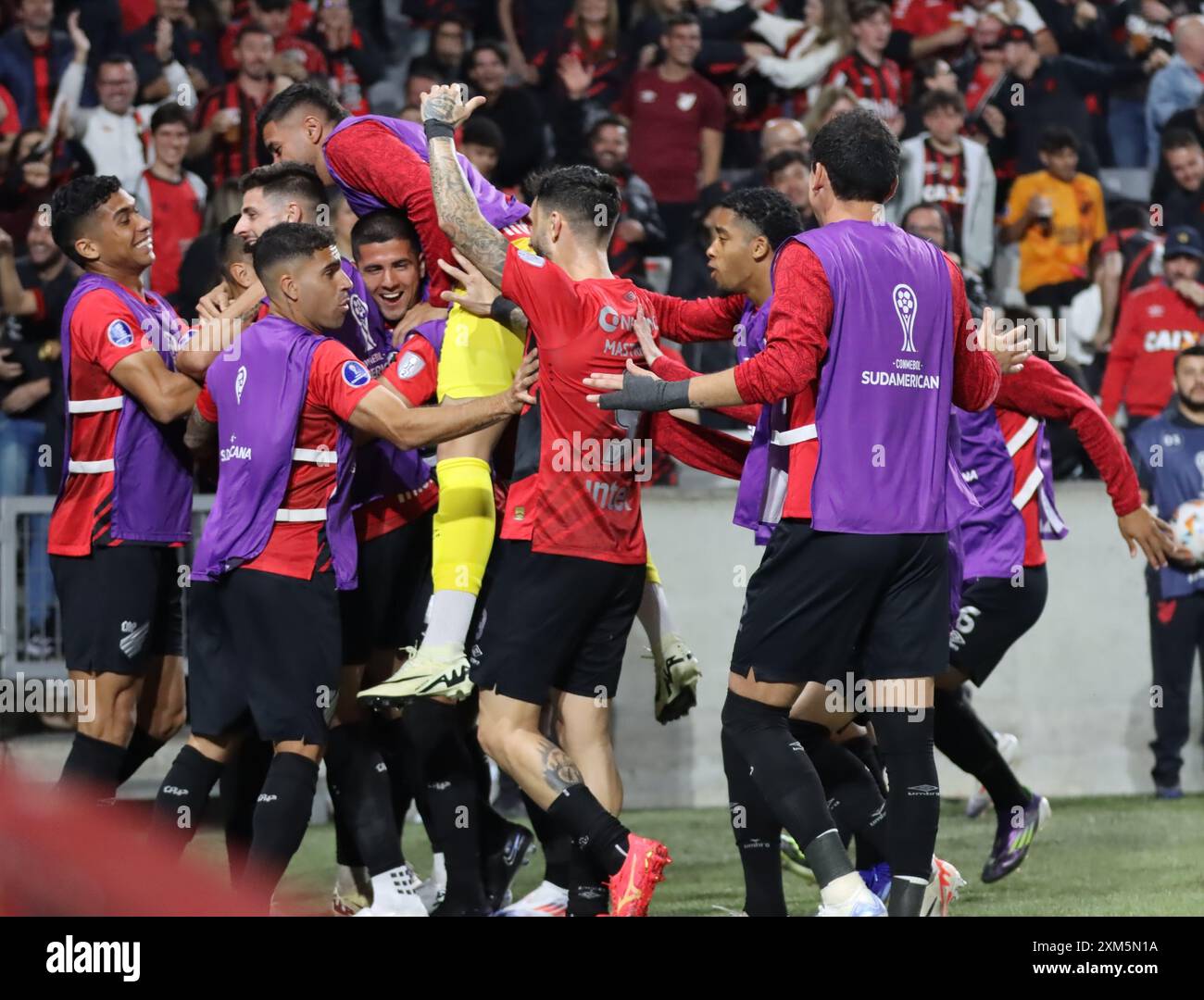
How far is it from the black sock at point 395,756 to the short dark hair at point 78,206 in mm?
2052

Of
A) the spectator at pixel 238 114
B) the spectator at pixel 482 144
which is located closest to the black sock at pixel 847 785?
the spectator at pixel 482 144

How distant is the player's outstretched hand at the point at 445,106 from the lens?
5.73m

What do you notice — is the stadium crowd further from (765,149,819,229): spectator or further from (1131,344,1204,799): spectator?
(1131,344,1204,799): spectator

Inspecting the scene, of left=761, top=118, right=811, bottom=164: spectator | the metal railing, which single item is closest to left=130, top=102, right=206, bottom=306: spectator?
the metal railing

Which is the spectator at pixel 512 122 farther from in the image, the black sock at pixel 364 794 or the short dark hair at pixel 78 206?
the black sock at pixel 364 794

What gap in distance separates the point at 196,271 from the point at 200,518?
1606 millimetres

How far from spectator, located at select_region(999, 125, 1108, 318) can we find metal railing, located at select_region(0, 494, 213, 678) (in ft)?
20.1

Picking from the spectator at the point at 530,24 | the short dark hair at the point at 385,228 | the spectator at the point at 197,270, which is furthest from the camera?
the spectator at the point at 530,24

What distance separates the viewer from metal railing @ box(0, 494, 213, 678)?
29.3 ft

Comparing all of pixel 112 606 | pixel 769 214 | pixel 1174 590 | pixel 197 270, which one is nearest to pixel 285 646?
pixel 112 606

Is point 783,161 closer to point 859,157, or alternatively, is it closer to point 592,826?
point 859,157

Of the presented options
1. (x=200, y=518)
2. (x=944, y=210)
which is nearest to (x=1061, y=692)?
(x=944, y=210)
